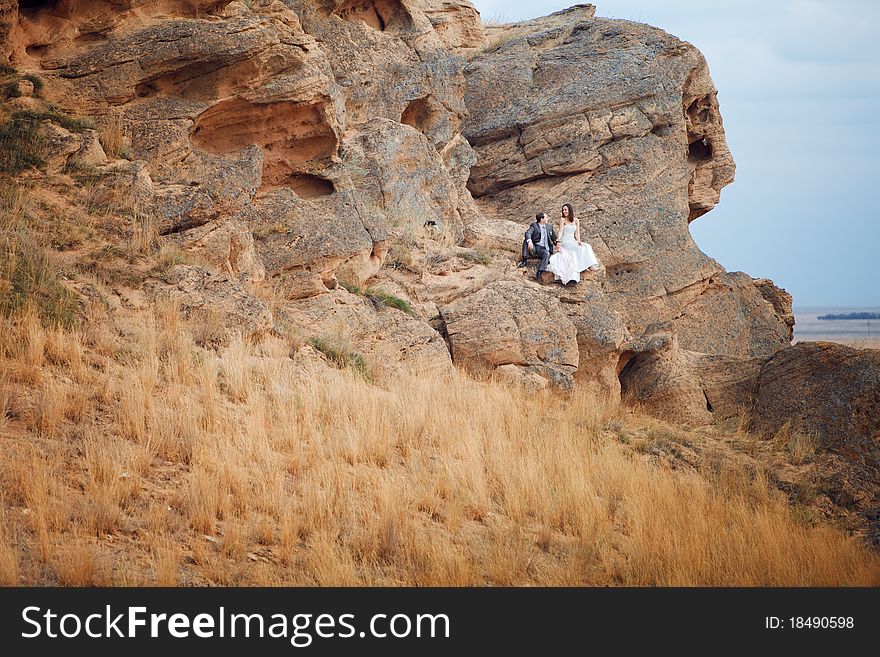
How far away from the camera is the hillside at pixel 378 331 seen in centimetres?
728

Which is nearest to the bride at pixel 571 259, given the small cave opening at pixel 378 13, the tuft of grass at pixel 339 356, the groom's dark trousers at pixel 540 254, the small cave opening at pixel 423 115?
Answer: the groom's dark trousers at pixel 540 254

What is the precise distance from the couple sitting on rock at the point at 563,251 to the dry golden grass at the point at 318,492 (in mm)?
6821

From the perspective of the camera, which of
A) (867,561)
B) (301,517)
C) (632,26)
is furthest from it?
(632,26)

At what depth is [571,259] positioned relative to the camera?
692 inches

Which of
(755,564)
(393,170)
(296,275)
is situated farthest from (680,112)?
(755,564)

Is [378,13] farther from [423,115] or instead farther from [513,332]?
[513,332]

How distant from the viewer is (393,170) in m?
18.4

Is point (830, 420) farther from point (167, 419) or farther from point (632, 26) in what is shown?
point (632, 26)

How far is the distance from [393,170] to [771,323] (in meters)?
10.9

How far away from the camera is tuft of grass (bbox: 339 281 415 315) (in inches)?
588

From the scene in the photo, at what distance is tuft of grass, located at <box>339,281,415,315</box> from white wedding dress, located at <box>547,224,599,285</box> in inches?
141

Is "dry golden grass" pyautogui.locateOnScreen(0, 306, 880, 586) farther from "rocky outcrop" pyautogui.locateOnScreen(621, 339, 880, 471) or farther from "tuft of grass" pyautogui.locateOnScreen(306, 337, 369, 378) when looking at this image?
"rocky outcrop" pyautogui.locateOnScreen(621, 339, 880, 471)

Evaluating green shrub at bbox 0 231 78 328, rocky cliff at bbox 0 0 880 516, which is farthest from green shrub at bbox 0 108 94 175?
green shrub at bbox 0 231 78 328

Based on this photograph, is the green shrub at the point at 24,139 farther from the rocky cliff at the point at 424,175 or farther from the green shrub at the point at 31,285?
the green shrub at the point at 31,285
